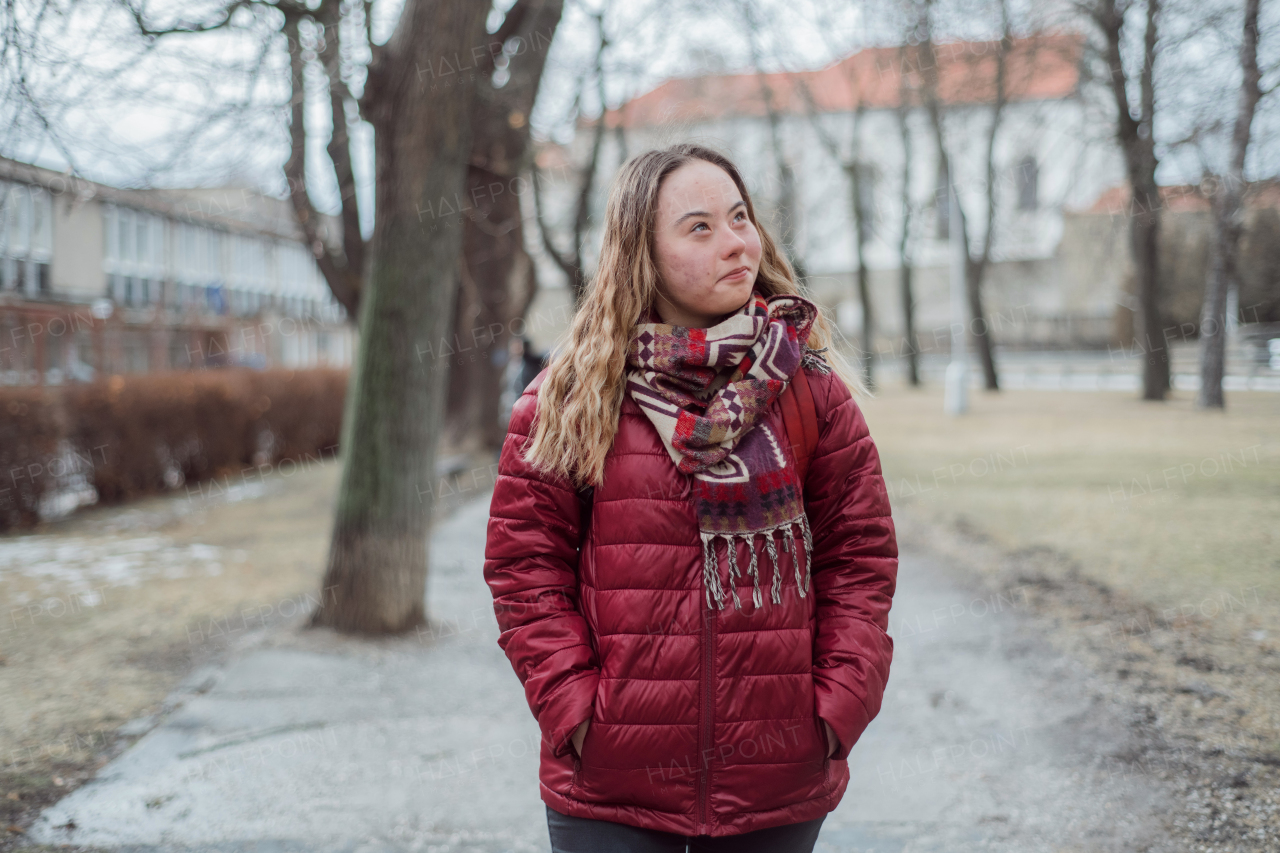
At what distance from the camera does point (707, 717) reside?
1738mm

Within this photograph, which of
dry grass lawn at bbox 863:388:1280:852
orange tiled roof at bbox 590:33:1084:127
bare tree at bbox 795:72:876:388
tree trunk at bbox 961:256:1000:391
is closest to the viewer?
dry grass lawn at bbox 863:388:1280:852

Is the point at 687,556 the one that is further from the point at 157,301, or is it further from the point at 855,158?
the point at 157,301

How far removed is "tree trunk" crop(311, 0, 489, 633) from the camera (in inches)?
215

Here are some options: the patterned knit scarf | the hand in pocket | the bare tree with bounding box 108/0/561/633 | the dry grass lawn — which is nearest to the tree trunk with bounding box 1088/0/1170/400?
the dry grass lawn

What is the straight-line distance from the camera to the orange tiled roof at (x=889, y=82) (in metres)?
15.7

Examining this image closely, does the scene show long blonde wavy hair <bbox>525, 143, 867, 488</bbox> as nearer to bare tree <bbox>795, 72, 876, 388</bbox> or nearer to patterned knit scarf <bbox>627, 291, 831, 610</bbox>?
patterned knit scarf <bbox>627, 291, 831, 610</bbox>

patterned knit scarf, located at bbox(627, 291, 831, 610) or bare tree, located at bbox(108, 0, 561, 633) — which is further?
bare tree, located at bbox(108, 0, 561, 633)

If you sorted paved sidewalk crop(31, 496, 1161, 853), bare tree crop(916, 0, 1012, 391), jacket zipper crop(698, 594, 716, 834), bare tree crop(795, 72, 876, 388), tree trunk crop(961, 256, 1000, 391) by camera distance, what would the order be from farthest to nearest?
bare tree crop(795, 72, 876, 388), tree trunk crop(961, 256, 1000, 391), bare tree crop(916, 0, 1012, 391), paved sidewalk crop(31, 496, 1161, 853), jacket zipper crop(698, 594, 716, 834)

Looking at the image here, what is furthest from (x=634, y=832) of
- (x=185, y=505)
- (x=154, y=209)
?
(x=185, y=505)

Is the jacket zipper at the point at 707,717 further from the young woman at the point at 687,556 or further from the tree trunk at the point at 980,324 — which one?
the tree trunk at the point at 980,324

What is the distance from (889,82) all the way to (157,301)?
27.8 metres

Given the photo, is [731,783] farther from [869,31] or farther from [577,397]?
[869,31]

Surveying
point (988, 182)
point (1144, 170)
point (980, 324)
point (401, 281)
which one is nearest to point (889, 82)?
point (988, 182)

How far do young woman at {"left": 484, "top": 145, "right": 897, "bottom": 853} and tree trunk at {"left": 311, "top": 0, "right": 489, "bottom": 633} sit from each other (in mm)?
3864
